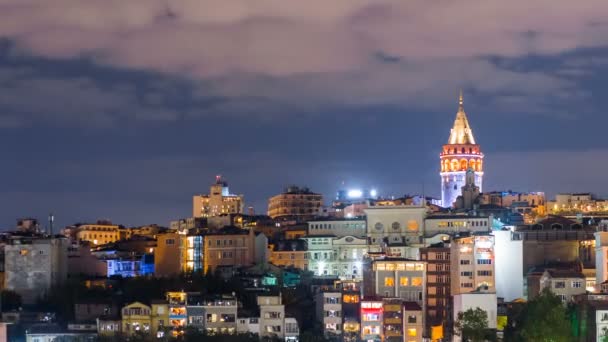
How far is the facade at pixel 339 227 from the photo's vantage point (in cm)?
8548

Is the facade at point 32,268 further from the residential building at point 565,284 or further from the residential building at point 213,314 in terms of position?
the residential building at point 565,284

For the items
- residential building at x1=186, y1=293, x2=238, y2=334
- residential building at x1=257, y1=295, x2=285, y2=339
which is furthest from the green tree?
residential building at x1=186, y1=293, x2=238, y2=334

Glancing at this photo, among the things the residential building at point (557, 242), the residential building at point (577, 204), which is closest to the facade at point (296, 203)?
the residential building at point (577, 204)

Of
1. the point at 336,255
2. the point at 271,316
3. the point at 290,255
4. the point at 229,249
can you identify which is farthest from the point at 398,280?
the point at 290,255

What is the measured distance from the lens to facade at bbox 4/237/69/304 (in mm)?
75562

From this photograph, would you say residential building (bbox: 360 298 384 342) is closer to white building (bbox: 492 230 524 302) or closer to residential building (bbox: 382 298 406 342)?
residential building (bbox: 382 298 406 342)

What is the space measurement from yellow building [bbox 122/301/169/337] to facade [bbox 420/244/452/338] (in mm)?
9835

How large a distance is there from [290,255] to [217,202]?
93.1 feet

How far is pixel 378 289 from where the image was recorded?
234 ft

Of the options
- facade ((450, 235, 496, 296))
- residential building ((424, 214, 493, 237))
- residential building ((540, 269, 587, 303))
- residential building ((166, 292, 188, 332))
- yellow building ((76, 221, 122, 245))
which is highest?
yellow building ((76, 221, 122, 245))

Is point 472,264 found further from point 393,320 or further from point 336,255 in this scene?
point 336,255

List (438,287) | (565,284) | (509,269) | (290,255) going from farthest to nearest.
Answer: (290,255) → (509,269) → (438,287) → (565,284)

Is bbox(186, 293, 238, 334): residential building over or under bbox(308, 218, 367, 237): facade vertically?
under

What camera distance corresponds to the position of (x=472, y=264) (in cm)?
7031
